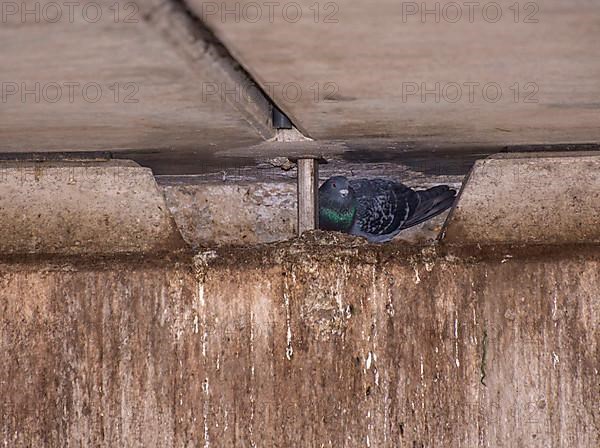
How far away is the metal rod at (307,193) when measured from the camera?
305cm

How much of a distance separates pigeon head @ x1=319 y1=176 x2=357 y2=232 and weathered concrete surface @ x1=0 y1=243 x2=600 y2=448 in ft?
2.98

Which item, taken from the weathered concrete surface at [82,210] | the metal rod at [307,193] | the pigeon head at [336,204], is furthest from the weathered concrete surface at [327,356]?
the pigeon head at [336,204]

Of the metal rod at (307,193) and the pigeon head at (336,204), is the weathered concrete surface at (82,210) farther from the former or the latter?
the pigeon head at (336,204)


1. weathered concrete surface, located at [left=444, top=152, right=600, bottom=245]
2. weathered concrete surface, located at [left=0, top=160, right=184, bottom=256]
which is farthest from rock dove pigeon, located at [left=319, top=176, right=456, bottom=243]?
weathered concrete surface, located at [left=0, top=160, right=184, bottom=256]

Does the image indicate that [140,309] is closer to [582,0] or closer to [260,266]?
[260,266]

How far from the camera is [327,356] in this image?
8.63ft

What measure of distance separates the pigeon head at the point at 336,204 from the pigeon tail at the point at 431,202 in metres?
0.31

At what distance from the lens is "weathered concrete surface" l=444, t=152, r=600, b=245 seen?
2809mm

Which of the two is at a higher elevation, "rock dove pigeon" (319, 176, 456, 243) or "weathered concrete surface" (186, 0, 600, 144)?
"weathered concrete surface" (186, 0, 600, 144)

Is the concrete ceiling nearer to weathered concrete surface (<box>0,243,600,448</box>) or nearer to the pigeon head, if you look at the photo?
weathered concrete surface (<box>0,243,600,448</box>)

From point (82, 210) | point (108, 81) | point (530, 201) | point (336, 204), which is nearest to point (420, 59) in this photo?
point (108, 81)

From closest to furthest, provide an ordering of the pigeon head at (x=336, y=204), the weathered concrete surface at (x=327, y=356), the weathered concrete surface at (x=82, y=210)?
the weathered concrete surface at (x=327, y=356) < the weathered concrete surface at (x=82, y=210) < the pigeon head at (x=336, y=204)

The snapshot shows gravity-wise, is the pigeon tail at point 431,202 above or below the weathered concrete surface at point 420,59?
below

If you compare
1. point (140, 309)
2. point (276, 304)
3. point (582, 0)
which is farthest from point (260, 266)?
point (582, 0)
